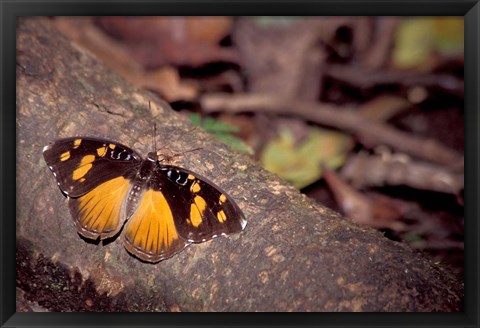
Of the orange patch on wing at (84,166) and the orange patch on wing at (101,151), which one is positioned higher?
the orange patch on wing at (101,151)

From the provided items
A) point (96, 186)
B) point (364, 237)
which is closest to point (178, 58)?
point (96, 186)

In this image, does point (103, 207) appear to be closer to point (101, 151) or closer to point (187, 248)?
point (101, 151)

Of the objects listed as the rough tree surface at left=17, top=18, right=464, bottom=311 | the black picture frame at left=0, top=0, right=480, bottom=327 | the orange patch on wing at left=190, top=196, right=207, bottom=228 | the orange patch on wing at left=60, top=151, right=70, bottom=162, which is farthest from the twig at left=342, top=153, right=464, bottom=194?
the orange patch on wing at left=60, top=151, right=70, bottom=162

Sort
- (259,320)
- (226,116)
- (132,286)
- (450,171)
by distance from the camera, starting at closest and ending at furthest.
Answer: (259,320) → (132,286) → (450,171) → (226,116)
